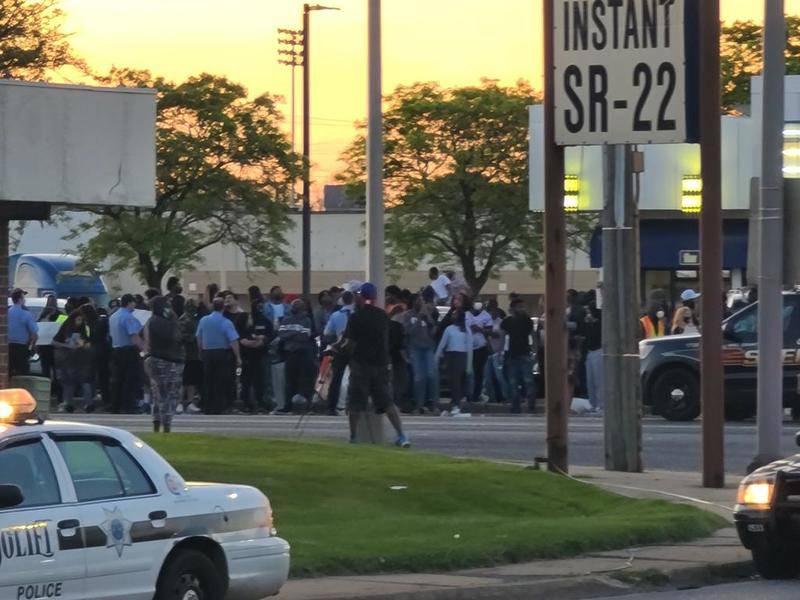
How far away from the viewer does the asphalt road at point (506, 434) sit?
20016 mm

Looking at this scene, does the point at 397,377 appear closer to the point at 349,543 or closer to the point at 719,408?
the point at 719,408

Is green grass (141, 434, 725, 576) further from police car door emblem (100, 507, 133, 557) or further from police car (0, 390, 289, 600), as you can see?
police car door emblem (100, 507, 133, 557)

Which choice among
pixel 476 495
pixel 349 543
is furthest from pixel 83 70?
pixel 349 543

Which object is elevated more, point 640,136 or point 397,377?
point 640,136

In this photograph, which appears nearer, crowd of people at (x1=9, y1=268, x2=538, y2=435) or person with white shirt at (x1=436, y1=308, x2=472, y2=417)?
crowd of people at (x1=9, y1=268, x2=538, y2=435)

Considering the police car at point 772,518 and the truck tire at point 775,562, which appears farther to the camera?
the truck tire at point 775,562

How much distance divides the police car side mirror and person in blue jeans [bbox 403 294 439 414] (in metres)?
17.6

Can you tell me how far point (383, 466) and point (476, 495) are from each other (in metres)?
1.25

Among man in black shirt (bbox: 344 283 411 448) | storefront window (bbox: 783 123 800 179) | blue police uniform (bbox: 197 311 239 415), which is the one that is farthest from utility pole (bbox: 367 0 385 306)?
blue police uniform (bbox: 197 311 239 415)

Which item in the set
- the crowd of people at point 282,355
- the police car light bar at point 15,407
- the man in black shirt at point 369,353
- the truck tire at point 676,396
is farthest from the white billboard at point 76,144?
the truck tire at point 676,396

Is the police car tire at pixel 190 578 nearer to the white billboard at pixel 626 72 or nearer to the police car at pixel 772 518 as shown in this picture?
the police car at pixel 772 518

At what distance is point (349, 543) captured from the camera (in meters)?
12.3

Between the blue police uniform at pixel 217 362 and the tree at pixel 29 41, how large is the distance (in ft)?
16.4

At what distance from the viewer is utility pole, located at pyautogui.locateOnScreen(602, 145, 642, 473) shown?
18109 mm
